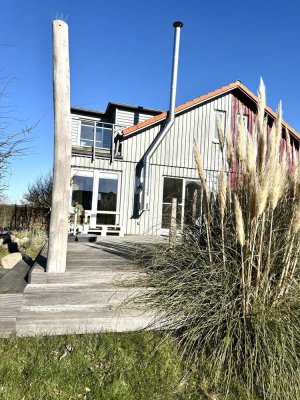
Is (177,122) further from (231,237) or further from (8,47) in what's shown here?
(231,237)

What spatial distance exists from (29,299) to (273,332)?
72.6 inches

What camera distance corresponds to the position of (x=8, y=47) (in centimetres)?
479

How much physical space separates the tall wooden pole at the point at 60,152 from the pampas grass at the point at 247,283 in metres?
0.90

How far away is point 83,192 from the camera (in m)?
10.3

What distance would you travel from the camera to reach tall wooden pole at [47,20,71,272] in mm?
2967

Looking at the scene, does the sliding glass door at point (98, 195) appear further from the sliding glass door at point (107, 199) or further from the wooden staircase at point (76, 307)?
the wooden staircase at point (76, 307)

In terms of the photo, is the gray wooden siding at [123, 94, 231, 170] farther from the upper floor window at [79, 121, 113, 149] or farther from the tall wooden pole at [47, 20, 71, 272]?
the tall wooden pole at [47, 20, 71, 272]

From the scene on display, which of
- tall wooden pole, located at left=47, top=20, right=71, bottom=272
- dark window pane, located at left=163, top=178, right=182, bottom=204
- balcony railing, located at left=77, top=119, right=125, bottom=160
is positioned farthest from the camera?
balcony railing, located at left=77, top=119, right=125, bottom=160

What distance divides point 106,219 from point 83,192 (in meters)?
1.17

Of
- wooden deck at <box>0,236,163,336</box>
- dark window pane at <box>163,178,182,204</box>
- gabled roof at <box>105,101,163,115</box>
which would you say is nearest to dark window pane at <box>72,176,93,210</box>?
dark window pane at <box>163,178,182,204</box>

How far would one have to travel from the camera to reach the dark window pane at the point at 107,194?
10.5 meters

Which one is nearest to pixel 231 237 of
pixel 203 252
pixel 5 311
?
pixel 203 252

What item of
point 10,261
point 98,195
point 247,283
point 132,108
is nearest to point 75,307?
point 247,283

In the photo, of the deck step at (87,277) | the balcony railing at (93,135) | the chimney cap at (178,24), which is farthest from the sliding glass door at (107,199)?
the deck step at (87,277)
